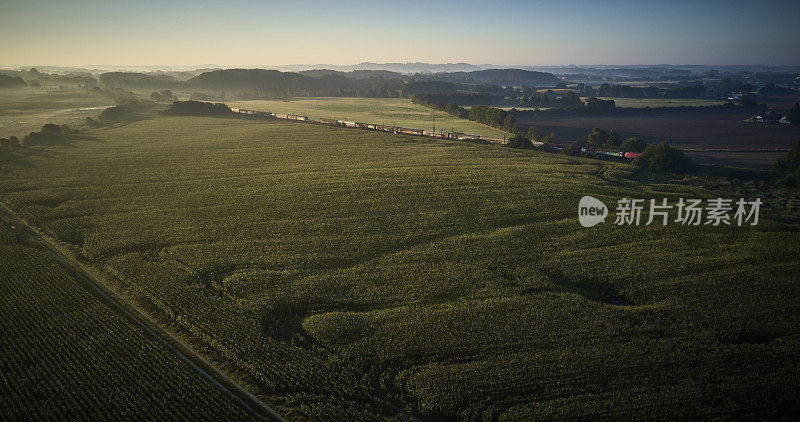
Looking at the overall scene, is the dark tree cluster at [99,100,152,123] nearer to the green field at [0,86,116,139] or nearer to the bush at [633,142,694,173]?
the green field at [0,86,116,139]

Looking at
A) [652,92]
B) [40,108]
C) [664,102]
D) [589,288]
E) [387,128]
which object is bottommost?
[589,288]

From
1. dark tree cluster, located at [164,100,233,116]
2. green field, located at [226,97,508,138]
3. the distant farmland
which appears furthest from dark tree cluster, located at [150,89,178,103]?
the distant farmland

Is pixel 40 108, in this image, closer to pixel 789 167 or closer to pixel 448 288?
pixel 448 288

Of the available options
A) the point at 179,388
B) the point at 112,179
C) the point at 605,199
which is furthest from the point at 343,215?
the point at 112,179

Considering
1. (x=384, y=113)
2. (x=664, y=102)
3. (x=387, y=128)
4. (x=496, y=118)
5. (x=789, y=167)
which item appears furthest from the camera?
(x=664, y=102)

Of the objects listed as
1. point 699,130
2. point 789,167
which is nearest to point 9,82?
point 699,130

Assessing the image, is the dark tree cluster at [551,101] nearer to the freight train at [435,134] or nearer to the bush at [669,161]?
the freight train at [435,134]

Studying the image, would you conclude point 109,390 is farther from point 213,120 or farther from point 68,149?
point 213,120
